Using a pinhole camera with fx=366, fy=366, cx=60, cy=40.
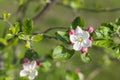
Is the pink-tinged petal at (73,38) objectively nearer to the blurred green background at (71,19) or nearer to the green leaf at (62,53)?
the green leaf at (62,53)

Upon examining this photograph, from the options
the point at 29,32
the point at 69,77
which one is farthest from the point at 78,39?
the point at 69,77

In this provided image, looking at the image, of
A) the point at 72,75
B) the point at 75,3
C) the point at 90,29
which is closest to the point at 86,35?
the point at 90,29

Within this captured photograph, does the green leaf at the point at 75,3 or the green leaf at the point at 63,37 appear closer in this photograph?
the green leaf at the point at 63,37

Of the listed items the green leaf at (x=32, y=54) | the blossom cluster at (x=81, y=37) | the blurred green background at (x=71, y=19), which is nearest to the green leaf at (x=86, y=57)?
the blossom cluster at (x=81, y=37)

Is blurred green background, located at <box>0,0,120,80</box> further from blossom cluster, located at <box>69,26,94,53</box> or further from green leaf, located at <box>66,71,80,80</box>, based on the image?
blossom cluster, located at <box>69,26,94,53</box>

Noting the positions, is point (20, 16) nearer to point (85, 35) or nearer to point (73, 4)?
point (73, 4)

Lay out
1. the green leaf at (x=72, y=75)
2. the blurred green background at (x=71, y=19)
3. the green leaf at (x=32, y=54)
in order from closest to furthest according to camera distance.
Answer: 1. the green leaf at (x=32, y=54)
2. the green leaf at (x=72, y=75)
3. the blurred green background at (x=71, y=19)

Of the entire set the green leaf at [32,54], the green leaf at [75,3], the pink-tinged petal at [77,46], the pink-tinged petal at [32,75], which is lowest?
the pink-tinged petal at [32,75]

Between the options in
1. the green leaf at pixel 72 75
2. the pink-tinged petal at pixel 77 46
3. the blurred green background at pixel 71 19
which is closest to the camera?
the pink-tinged petal at pixel 77 46

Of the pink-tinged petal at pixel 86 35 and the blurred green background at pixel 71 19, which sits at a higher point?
the pink-tinged petal at pixel 86 35
